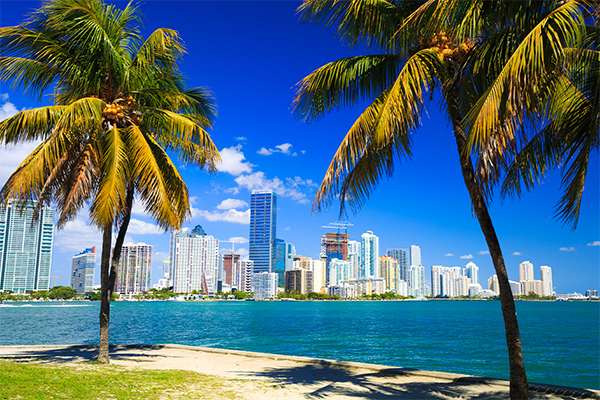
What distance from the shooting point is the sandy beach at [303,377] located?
7.86 meters

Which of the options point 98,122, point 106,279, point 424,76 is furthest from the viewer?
point 106,279

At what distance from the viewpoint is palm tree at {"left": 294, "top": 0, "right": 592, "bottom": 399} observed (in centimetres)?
556

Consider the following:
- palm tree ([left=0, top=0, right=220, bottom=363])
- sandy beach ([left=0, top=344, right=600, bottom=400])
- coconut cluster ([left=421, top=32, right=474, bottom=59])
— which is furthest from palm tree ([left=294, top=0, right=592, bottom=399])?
palm tree ([left=0, top=0, right=220, bottom=363])

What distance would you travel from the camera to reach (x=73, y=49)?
10.0 m

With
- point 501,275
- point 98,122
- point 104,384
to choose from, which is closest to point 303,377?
point 104,384

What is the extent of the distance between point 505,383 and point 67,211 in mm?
9939

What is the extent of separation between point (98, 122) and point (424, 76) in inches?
261

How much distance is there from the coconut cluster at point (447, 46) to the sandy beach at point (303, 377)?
232 inches

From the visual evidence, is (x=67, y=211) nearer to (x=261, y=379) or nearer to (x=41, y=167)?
(x=41, y=167)

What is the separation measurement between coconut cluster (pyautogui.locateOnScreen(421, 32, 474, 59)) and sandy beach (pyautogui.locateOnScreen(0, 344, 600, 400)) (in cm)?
589

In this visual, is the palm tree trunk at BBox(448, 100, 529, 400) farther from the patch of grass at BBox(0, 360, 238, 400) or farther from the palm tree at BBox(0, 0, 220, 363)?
the palm tree at BBox(0, 0, 220, 363)

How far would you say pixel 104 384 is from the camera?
729 cm

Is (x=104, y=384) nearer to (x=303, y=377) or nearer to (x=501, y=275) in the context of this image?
(x=303, y=377)

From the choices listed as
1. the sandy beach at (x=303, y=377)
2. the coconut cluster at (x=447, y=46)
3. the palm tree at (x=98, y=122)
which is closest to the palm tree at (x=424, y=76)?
the coconut cluster at (x=447, y=46)
